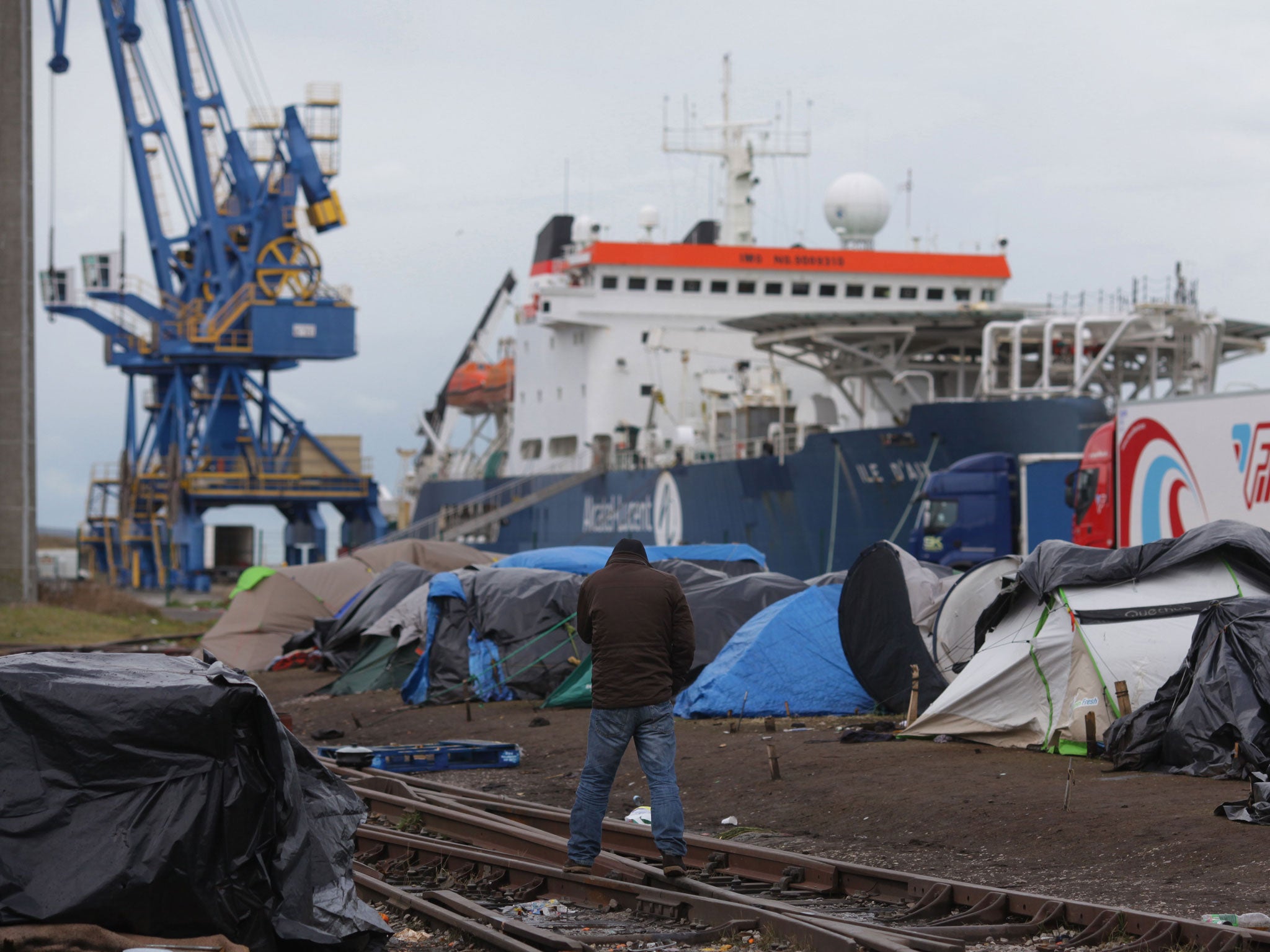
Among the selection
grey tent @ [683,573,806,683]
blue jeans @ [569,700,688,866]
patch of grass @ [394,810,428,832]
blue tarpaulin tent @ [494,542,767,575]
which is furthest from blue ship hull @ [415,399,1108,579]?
blue jeans @ [569,700,688,866]

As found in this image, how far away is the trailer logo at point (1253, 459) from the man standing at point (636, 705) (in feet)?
37.4

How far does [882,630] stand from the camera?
1254 centimetres

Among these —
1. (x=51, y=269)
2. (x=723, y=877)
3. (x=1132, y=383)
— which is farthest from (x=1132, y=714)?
(x=51, y=269)

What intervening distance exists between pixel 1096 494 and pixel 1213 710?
10723 millimetres

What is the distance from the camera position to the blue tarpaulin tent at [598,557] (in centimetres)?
1738

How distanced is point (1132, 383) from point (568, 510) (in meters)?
16.8

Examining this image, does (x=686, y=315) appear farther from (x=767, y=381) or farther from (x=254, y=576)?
(x=254, y=576)

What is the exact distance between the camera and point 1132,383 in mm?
31516

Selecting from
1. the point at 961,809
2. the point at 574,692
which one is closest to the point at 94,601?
the point at 574,692

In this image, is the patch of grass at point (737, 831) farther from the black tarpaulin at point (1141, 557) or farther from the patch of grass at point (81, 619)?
the patch of grass at point (81, 619)

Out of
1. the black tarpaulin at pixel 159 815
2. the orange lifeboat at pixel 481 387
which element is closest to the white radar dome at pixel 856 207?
the orange lifeboat at pixel 481 387

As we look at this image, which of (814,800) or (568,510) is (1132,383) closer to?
(568,510)

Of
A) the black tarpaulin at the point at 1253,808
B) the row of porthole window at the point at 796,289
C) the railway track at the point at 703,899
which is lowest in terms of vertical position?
the railway track at the point at 703,899

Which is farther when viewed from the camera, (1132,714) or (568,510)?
(568,510)
